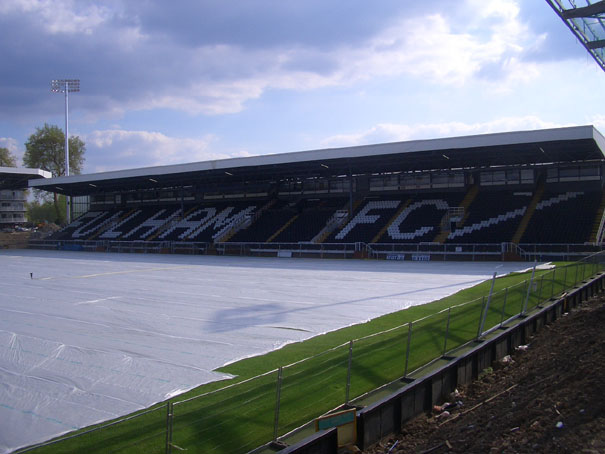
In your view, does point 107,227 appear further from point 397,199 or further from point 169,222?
point 397,199

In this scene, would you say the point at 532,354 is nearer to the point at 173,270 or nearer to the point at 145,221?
the point at 173,270

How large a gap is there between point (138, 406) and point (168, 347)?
3669 millimetres

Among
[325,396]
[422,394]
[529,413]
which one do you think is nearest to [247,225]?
[422,394]

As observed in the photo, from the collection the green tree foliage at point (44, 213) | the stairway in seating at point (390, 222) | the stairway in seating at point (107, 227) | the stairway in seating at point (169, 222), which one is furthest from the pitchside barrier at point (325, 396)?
the green tree foliage at point (44, 213)

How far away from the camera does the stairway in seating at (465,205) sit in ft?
116

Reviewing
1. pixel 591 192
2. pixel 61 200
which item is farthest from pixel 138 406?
pixel 61 200

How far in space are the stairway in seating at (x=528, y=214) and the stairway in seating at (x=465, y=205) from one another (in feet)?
12.8

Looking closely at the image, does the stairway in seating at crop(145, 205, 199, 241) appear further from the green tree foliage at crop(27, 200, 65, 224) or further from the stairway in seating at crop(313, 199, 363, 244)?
the green tree foliage at crop(27, 200, 65, 224)

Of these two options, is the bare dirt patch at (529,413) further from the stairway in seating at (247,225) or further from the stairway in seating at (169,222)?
the stairway in seating at (169,222)

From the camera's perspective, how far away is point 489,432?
21.1 ft

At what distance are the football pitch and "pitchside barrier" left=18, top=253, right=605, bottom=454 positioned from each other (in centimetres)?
125

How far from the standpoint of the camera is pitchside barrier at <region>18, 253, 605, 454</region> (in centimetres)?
559

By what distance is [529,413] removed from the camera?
6734 millimetres

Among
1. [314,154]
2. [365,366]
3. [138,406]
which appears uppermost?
[314,154]
